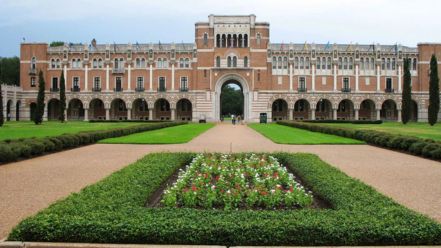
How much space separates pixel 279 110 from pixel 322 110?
7.32 metres

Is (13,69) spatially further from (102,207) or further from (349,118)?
(102,207)

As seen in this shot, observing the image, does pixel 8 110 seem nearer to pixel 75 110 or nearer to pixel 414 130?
pixel 75 110

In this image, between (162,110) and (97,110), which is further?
(162,110)

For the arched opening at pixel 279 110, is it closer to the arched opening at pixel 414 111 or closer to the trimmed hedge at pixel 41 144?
the arched opening at pixel 414 111

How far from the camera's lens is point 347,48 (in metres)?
66.1

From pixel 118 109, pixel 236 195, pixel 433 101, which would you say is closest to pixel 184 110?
pixel 118 109

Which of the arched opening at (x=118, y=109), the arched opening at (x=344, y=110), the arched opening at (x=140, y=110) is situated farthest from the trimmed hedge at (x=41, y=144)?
the arched opening at (x=344, y=110)

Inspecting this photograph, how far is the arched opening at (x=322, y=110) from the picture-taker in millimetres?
67938

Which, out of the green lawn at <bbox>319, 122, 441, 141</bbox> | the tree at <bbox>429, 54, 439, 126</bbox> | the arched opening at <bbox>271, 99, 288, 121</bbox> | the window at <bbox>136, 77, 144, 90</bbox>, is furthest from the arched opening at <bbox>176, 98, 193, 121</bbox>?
the tree at <bbox>429, 54, 439, 126</bbox>

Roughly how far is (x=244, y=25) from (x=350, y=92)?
66.5ft

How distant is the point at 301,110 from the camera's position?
68625mm

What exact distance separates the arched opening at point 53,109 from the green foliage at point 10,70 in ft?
65.4

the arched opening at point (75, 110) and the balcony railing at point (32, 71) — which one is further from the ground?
the balcony railing at point (32, 71)

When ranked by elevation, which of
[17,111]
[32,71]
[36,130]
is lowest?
[36,130]
